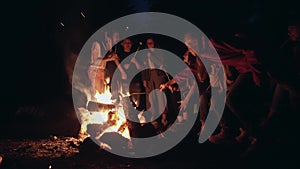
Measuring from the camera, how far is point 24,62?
1395 centimetres

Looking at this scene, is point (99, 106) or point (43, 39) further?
point (43, 39)

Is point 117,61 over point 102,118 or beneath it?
over

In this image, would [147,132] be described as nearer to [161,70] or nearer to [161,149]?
[161,149]

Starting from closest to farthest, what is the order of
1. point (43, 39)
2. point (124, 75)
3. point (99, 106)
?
1. point (124, 75)
2. point (99, 106)
3. point (43, 39)

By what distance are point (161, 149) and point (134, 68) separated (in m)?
2.17

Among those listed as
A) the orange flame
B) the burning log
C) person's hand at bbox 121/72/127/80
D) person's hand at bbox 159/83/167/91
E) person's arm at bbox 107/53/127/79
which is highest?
person's arm at bbox 107/53/127/79

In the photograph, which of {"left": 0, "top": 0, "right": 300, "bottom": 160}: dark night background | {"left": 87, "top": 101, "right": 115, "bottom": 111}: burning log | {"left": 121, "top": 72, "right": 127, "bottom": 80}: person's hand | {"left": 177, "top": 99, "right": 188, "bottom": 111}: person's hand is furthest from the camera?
{"left": 0, "top": 0, "right": 300, "bottom": 160}: dark night background

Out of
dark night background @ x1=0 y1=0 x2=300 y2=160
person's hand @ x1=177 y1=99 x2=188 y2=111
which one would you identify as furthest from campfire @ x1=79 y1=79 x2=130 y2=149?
dark night background @ x1=0 y1=0 x2=300 y2=160

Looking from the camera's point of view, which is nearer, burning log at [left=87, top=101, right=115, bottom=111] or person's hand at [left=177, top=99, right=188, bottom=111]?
person's hand at [left=177, top=99, right=188, bottom=111]

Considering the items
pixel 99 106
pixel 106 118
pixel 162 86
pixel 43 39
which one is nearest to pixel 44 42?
pixel 43 39

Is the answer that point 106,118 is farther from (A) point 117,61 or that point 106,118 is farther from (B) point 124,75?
(A) point 117,61

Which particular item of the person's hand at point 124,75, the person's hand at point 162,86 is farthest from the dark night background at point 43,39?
the person's hand at point 162,86

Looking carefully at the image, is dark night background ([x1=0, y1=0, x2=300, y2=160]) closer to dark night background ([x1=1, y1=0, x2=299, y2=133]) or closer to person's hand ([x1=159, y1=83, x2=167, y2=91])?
dark night background ([x1=1, y1=0, x2=299, y2=133])

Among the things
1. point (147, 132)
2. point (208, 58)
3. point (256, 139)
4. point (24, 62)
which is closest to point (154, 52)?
point (208, 58)
